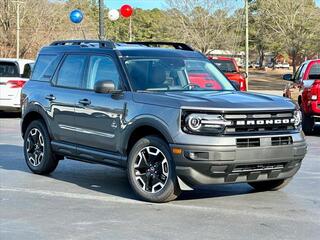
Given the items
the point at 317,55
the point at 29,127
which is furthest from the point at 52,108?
the point at 317,55

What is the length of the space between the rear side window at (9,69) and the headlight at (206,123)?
44.2ft

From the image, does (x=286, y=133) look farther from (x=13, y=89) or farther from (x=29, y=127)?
(x=13, y=89)

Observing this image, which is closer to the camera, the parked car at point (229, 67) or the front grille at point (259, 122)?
the front grille at point (259, 122)

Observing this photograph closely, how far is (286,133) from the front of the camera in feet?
23.7

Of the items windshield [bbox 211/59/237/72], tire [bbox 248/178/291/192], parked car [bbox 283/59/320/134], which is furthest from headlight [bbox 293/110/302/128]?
windshield [bbox 211/59/237/72]

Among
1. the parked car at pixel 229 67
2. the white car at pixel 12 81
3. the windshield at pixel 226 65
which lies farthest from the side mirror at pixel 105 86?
the windshield at pixel 226 65

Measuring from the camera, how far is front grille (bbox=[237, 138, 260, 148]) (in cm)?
682

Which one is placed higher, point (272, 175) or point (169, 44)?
point (169, 44)

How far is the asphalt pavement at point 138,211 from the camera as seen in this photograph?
598cm

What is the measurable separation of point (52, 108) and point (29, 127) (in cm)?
83

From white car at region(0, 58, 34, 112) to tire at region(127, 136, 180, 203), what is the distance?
1242cm

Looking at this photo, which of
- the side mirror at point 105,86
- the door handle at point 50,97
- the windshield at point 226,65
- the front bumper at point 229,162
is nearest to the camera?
the front bumper at point 229,162

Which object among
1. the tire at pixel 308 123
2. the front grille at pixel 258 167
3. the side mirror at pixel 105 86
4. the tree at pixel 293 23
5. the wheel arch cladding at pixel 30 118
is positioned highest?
the tree at pixel 293 23

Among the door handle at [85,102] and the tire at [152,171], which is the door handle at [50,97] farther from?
the tire at [152,171]
